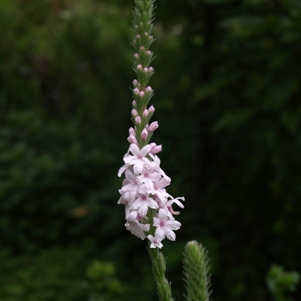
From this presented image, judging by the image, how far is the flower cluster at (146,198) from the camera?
1126 millimetres

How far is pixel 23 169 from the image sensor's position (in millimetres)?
5859

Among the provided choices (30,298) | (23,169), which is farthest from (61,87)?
(30,298)

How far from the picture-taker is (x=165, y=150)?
16.0 ft

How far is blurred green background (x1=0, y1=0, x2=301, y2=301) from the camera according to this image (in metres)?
3.52

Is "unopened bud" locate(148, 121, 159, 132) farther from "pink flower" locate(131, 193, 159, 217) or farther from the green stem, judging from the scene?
the green stem

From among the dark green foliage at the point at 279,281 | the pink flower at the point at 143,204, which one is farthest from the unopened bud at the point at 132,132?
the dark green foliage at the point at 279,281

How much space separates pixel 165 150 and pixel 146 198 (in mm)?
3739

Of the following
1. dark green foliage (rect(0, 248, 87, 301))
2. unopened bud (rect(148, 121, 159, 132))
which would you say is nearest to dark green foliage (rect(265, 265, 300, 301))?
unopened bud (rect(148, 121, 159, 132))

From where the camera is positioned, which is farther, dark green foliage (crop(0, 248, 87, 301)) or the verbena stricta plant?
dark green foliage (crop(0, 248, 87, 301))

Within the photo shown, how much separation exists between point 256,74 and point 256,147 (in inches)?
21.2

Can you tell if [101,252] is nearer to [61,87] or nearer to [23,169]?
[23,169]

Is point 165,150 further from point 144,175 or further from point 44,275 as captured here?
point 144,175

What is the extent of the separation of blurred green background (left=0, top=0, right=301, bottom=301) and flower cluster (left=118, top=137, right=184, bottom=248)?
2.05m

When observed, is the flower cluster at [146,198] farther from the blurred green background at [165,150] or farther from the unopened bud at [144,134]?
the blurred green background at [165,150]
